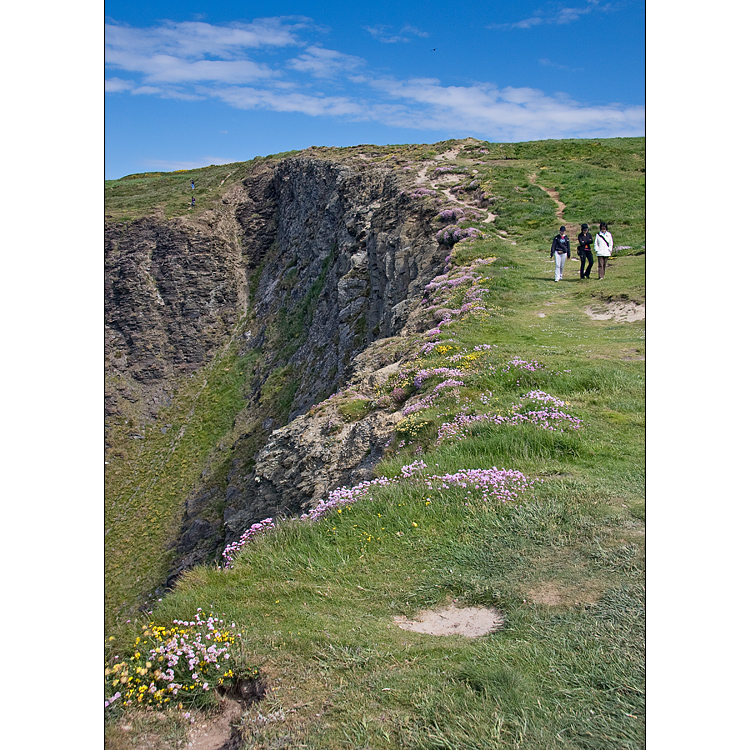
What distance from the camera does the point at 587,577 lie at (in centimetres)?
556

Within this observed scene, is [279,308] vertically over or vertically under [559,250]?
over

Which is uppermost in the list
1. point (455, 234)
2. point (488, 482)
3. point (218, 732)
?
point (455, 234)

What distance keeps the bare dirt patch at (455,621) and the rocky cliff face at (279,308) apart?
5147mm

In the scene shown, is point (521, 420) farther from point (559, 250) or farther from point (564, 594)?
point (559, 250)

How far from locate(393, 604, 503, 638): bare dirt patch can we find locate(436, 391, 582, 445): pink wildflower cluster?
4.08m

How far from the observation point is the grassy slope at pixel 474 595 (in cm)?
391

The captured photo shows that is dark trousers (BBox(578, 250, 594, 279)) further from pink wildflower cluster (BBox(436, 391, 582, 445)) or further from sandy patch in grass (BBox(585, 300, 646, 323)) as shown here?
pink wildflower cluster (BBox(436, 391, 582, 445))

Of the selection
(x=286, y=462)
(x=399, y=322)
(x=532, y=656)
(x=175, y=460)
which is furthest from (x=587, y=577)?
(x=175, y=460)

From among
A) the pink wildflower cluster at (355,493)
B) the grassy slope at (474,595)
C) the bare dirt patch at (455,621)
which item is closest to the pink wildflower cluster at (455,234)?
the grassy slope at (474,595)

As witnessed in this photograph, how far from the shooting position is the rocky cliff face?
16875 millimetres

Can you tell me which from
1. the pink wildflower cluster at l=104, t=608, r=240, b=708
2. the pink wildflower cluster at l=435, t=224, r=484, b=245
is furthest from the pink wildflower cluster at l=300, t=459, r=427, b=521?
the pink wildflower cluster at l=435, t=224, r=484, b=245

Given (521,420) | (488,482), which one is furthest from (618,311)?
(488,482)

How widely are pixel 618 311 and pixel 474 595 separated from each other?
13821 millimetres

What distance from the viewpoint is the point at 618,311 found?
17125 mm
